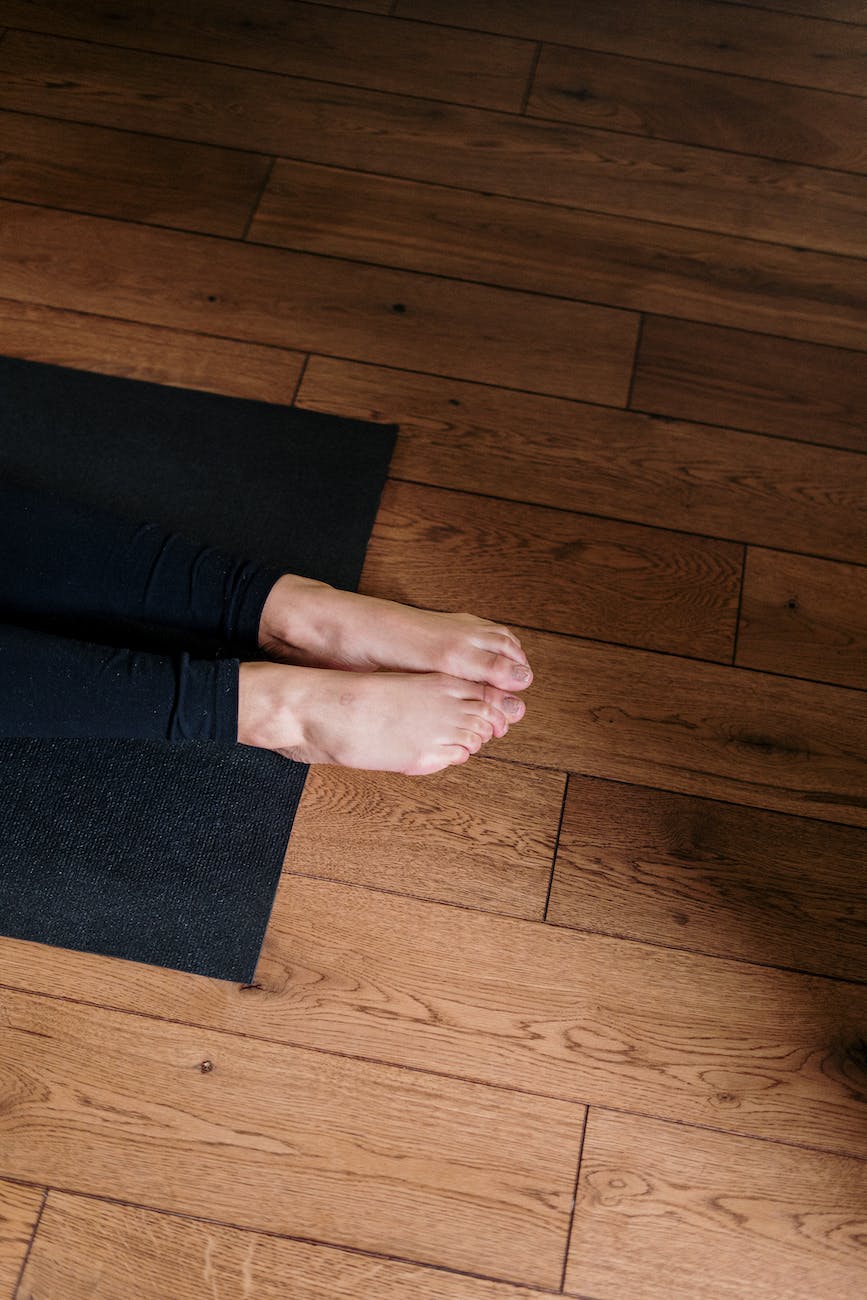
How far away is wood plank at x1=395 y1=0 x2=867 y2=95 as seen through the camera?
6.24 ft

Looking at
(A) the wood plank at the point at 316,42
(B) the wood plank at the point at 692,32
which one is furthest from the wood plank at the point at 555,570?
(B) the wood plank at the point at 692,32

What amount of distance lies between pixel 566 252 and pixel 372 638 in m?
0.81

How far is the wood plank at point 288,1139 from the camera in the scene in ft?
3.42

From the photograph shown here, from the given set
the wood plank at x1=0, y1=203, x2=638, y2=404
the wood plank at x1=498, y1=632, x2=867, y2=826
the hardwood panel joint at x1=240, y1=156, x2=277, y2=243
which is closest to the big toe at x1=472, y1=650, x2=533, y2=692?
the wood plank at x1=498, y1=632, x2=867, y2=826

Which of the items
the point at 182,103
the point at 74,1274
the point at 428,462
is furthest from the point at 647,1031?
the point at 182,103

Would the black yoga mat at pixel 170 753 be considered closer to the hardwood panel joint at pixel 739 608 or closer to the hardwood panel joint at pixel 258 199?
the hardwood panel joint at pixel 258 199

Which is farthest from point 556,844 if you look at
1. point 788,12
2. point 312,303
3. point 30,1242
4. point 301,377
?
point 788,12

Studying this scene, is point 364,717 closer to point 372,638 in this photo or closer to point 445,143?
point 372,638

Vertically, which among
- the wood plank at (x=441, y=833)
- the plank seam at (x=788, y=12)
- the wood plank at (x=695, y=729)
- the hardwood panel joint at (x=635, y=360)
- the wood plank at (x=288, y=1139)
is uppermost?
the plank seam at (x=788, y=12)

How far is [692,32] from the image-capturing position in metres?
1.94

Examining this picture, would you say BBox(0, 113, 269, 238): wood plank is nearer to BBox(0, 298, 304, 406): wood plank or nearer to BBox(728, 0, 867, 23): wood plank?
BBox(0, 298, 304, 406): wood plank

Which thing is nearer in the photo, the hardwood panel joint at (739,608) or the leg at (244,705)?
the leg at (244,705)

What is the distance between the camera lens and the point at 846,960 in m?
1.19

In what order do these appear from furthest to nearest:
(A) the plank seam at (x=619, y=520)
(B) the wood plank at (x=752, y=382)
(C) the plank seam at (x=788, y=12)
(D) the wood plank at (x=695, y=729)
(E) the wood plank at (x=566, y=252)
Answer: (C) the plank seam at (x=788, y=12) < (E) the wood plank at (x=566, y=252) < (B) the wood plank at (x=752, y=382) < (A) the plank seam at (x=619, y=520) < (D) the wood plank at (x=695, y=729)
